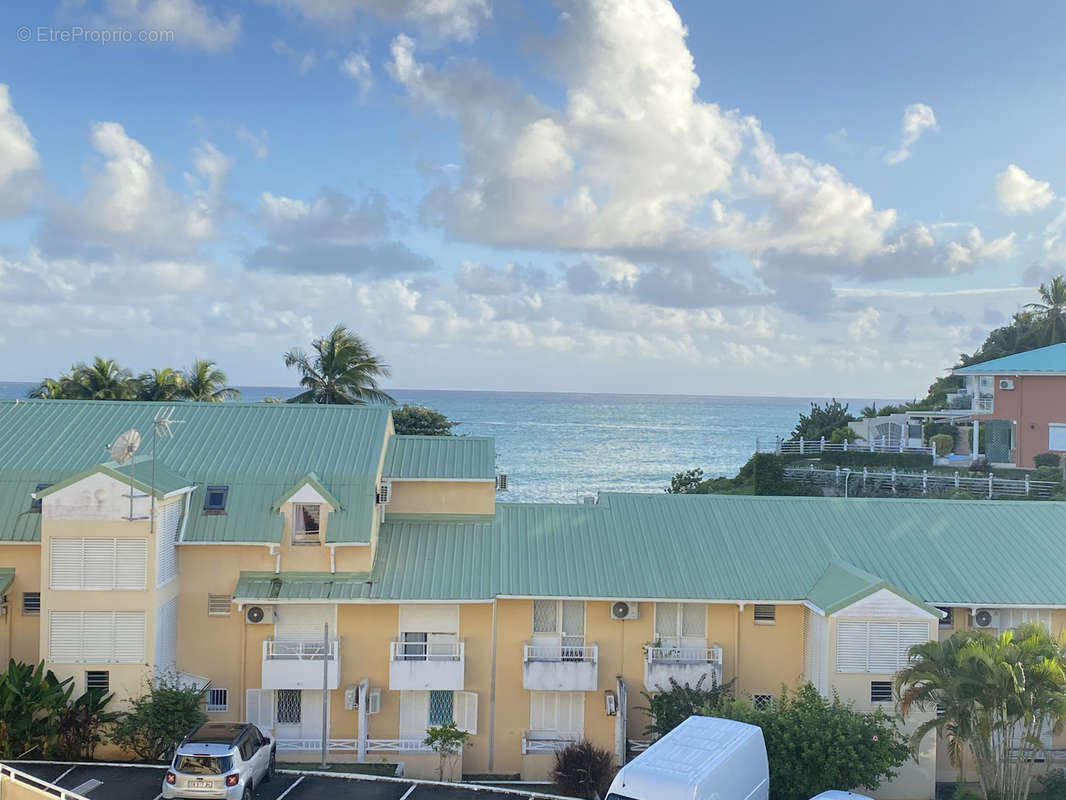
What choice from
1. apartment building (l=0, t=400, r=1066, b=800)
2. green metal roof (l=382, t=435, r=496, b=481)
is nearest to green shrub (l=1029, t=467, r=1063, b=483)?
apartment building (l=0, t=400, r=1066, b=800)

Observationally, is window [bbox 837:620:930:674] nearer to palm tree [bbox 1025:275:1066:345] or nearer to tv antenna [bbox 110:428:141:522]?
tv antenna [bbox 110:428:141:522]

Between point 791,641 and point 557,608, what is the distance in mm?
7242

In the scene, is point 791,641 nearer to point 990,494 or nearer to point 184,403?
point 184,403

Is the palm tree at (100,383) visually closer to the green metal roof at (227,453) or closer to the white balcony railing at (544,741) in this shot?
the green metal roof at (227,453)

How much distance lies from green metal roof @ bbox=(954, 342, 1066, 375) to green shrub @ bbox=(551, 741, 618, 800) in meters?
41.2

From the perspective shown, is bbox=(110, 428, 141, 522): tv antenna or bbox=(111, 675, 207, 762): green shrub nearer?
bbox=(111, 675, 207, 762): green shrub

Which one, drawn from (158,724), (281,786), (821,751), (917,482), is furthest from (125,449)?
(917,482)

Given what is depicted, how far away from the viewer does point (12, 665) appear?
27.0 metres

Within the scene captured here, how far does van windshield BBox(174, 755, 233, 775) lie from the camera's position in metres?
22.6

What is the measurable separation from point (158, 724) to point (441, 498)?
10885mm

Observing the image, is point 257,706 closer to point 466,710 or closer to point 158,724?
point 158,724

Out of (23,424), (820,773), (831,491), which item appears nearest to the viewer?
(820,773)

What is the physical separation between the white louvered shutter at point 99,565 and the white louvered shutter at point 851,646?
1984 cm

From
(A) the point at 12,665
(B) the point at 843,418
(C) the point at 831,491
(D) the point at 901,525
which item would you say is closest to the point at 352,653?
(A) the point at 12,665
